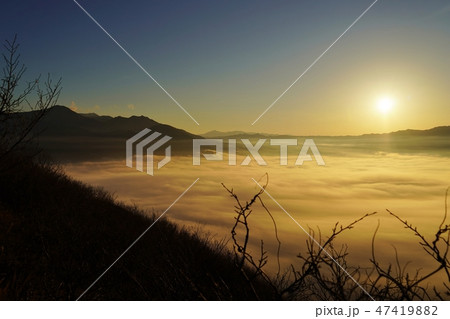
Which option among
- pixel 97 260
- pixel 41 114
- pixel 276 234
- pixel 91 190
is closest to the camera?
pixel 276 234

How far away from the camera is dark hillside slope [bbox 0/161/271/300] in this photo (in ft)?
35.9

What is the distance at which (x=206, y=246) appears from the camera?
2375 cm

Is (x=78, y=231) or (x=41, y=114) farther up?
(x=41, y=114)

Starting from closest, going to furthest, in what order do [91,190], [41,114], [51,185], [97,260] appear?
[41,114]
[97,260]
[51,185]
[91,190]

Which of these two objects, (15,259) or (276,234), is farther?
(15,259)

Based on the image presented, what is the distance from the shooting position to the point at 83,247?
1589 centimetres

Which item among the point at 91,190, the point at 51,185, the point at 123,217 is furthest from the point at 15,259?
the point at 91,190

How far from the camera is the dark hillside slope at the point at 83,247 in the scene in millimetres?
10930

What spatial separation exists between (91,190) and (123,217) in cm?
358

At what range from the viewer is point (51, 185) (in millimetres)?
22984
